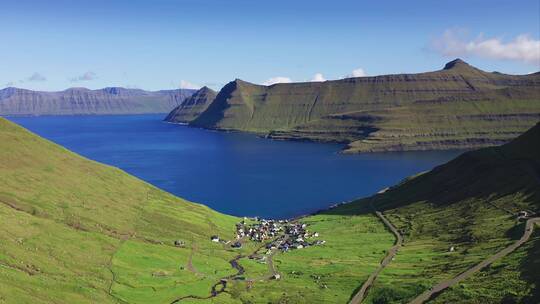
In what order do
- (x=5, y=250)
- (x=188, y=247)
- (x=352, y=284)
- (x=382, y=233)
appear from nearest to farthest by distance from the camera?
(x=5, y=250) < (x=352, y=284) < (x=188, y=247) < (x=382, y=233)

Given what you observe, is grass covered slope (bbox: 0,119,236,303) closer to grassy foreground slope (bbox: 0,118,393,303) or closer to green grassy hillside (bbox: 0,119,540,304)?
grassy foreground slope (bbox: 0,118,393,303)

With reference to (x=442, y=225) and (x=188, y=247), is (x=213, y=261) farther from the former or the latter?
(x=442, y=225)

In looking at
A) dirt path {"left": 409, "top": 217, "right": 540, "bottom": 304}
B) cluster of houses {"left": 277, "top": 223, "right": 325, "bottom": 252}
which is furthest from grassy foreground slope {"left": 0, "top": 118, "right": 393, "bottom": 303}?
dirt path {"left": 409, "top": 217, "right": 540, "bottom": 304}

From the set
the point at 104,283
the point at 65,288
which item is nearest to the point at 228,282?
the point at 104,283

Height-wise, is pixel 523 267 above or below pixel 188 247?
above

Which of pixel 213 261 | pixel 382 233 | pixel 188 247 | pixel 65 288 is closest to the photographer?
pixel 65 288

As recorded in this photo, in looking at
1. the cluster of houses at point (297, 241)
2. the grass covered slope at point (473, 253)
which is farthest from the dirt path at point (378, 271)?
the cluster of houses at point (297, 241)

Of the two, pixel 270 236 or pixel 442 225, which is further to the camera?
pixel 270 236

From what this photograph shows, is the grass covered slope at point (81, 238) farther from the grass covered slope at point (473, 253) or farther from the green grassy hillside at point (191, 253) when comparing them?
the grass covered slope at point (473, 253)
